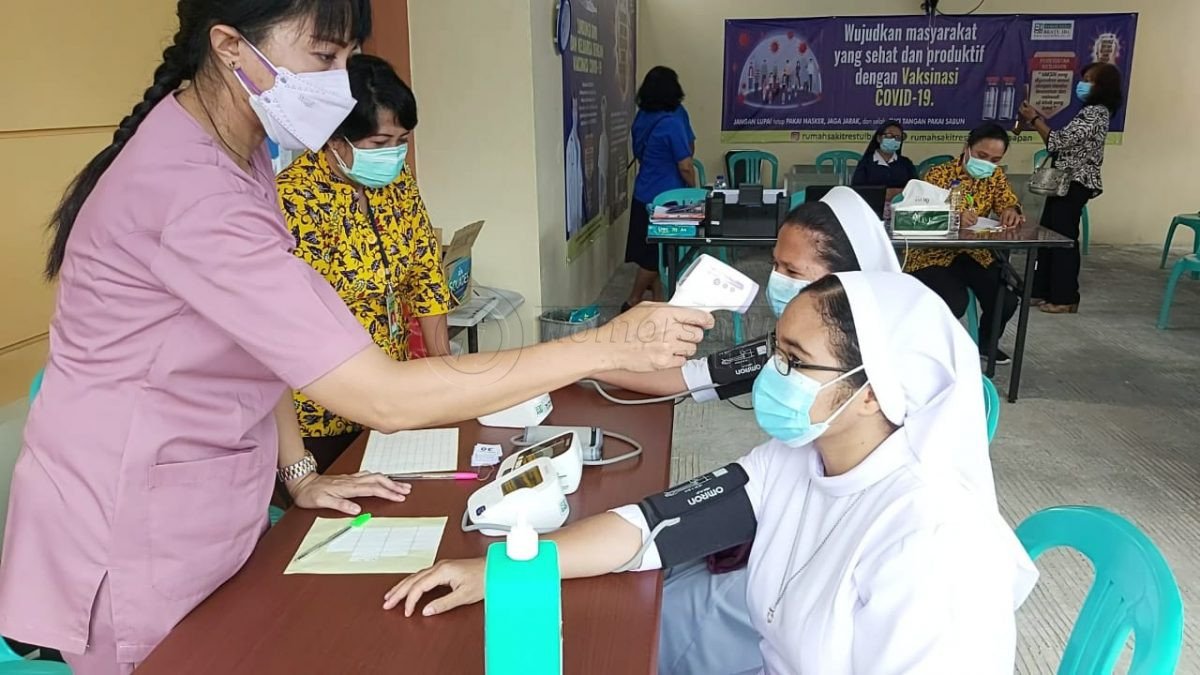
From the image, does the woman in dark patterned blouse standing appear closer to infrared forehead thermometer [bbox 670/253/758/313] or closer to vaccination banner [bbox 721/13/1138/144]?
vaccination banner [bbox 721/13/1138/144]

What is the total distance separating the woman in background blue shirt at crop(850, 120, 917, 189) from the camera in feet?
16.8

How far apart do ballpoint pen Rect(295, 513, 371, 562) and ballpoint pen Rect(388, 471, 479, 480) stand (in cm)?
13

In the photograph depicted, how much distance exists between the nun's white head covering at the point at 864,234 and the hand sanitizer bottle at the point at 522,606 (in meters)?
1.22

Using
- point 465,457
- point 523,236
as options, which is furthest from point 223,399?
point 523,236

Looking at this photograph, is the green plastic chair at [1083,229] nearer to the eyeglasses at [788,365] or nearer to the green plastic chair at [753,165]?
the green plastic chair at [753,165]

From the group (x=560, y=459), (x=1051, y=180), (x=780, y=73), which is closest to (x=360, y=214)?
(x=560, y=459)

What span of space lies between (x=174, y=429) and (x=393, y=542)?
0.35 meters

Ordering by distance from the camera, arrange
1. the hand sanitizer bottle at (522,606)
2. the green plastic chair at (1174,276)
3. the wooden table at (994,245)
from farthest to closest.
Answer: the green plastic chair at (1174,276)
the wooden table at (994,245)
the hand sanitizer bottle at (522,606)

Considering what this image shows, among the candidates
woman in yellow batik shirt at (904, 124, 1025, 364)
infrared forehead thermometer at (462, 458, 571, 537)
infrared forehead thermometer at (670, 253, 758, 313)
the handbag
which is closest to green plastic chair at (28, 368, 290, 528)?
infrared forehead thermometer at (462, 458, 571, 537)

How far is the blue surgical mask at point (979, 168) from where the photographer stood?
3922 millimetres

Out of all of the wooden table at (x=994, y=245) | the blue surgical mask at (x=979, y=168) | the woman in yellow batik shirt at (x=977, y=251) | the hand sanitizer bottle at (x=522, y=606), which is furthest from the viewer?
the blue surgical mask at (x=979, y=168)

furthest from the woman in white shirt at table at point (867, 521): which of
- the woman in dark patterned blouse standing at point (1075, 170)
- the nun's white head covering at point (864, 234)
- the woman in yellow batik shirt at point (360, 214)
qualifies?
the woman in dark patterned blouse standing at point (1075, 170)

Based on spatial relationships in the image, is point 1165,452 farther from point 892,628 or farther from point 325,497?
point 325,497

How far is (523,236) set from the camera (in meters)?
3.48
